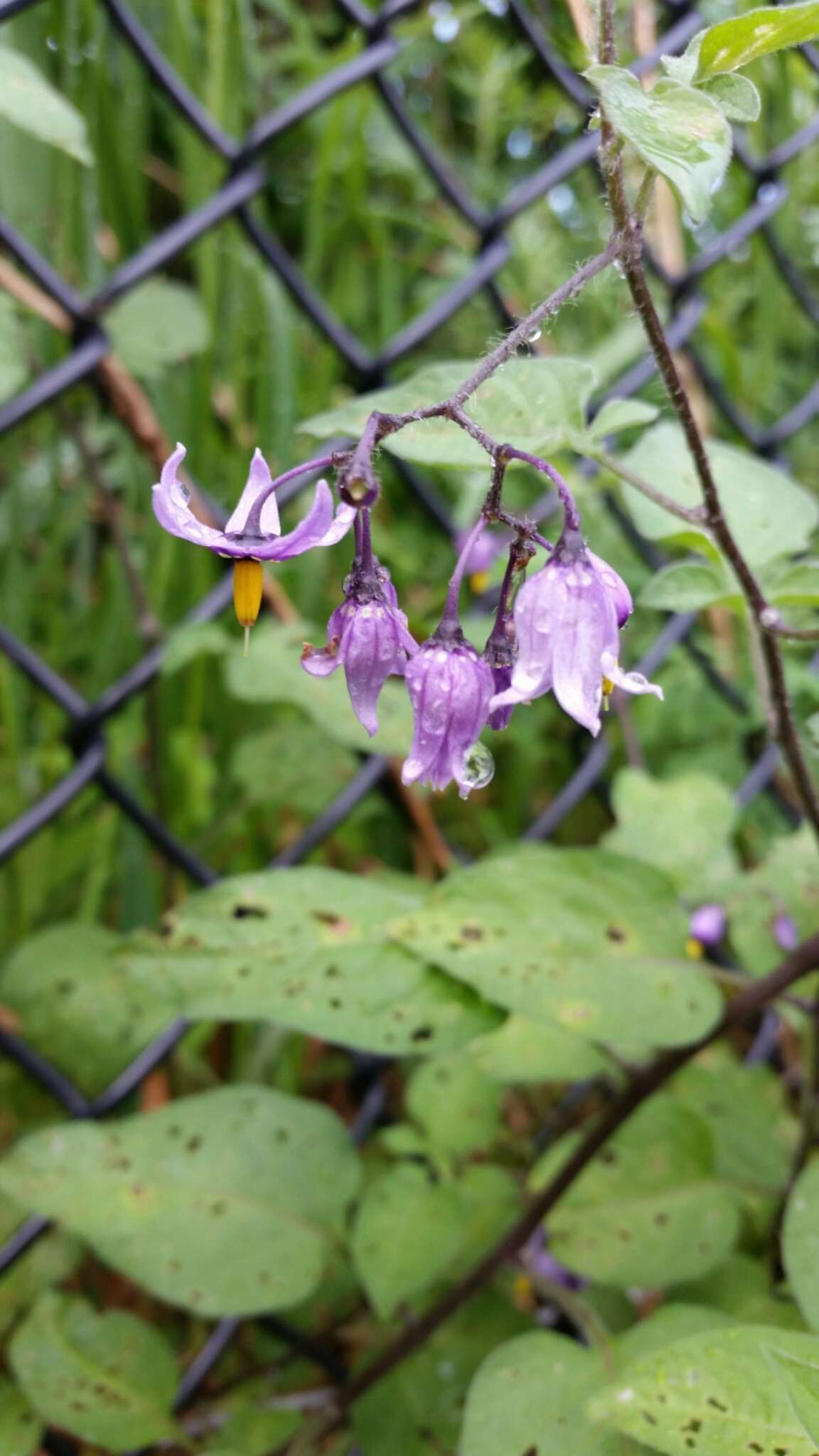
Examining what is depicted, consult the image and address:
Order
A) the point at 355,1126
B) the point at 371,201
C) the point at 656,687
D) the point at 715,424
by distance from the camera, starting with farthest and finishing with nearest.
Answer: the point at 371,201, the point at 715,424, the point at 355,1126, the point at 656,687

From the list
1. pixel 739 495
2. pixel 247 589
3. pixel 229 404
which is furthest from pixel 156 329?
pixel 247 589

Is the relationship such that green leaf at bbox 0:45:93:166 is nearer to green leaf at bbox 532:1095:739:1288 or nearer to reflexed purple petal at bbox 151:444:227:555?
reflexed purple petal at bbox 151:444:227:555

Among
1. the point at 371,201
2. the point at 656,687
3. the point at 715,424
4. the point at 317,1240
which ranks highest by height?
the point at 371,201

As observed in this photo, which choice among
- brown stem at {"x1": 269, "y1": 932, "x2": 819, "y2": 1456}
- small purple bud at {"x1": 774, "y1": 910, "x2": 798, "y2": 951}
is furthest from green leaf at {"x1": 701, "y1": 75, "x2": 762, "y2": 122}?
small purple bud at {"x1": 774, "y1": 910, "x2": 798, "y2": 951}

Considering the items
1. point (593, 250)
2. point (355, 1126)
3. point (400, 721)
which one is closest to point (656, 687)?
point (400, 721)

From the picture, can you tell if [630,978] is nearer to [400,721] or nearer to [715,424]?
[400,721]

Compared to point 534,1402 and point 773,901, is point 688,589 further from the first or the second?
point 534,1402

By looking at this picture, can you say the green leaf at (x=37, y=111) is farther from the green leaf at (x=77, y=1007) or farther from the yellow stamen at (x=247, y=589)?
the green leaf at (x=77, y=1007)
